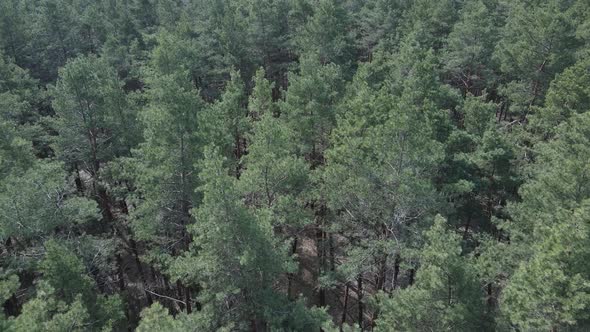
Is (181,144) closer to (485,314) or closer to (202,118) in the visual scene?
(202,118)

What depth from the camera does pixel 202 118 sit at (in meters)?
17.8

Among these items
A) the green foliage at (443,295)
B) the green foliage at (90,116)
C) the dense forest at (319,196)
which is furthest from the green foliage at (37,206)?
the green foliage at (443,295)

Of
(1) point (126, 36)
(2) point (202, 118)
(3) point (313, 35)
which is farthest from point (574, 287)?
(1) point (126, 36)

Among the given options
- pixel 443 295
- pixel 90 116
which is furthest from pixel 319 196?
pixel 90 116

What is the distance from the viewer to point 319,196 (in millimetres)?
18703

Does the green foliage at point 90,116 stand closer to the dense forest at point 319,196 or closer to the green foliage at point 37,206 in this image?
the dense forest at point 319,196

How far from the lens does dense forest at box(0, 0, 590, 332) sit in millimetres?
12859

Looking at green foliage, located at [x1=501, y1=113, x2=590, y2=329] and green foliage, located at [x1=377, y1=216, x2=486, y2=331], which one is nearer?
green foliage, located at [x1=501, y1=113, x2=590, y2=329]

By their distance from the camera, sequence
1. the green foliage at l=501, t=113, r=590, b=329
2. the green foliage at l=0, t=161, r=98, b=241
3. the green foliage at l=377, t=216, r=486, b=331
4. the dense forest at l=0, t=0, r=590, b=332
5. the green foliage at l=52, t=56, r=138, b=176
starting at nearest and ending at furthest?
1. the green foliage at l=501, t=113, r=590, b=329
2. the green foliage at l=377, t=216, r=486, b=331
3. the dense forest at l=0, t=0, r=590, b=332
4. the green foliage at l=0, t=161, r=98, b=241
5. the green foliage at l=52, t=56, r=138, b=176

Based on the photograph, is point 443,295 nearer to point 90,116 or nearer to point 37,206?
point 37,206

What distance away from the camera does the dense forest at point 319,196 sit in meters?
12.9

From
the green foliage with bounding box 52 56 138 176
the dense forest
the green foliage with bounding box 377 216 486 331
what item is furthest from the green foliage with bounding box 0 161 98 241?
the green foliage with bounding box 377 216 486 331

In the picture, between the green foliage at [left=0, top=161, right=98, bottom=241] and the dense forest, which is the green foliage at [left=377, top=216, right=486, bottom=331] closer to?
the dense forest

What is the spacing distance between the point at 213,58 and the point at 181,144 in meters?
20.0
